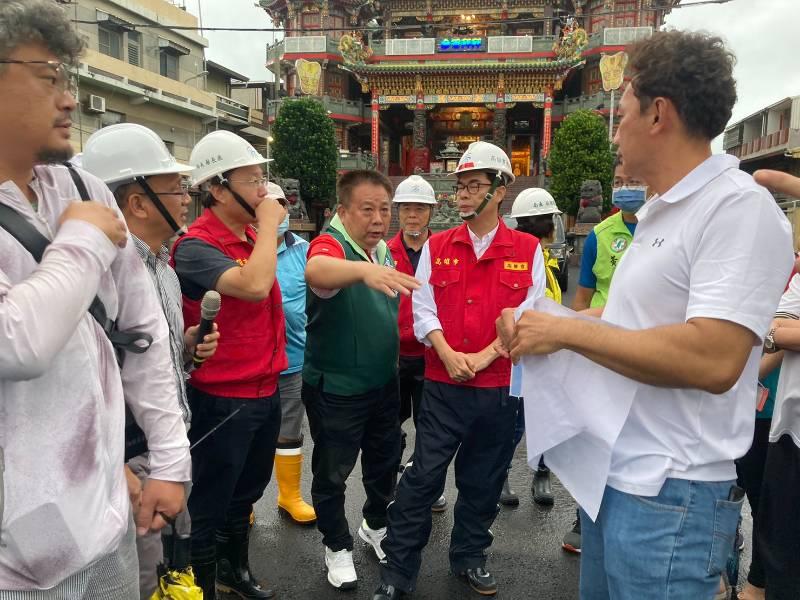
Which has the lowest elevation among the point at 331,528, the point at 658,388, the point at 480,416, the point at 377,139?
the point at 331,528

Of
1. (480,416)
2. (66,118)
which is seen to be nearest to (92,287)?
(66,118)

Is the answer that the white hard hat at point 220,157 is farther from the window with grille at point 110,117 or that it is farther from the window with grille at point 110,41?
the window with grille at point 110,41

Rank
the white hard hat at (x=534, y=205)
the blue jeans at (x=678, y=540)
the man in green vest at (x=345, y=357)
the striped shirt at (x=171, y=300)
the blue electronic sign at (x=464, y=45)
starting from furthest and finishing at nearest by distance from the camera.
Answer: the blue electronic sign at (x=464, y=45) → the white hard hat at (x=534, y=205) → the man in green vest at (x=345, y=357) → the striped shirt at (x=171, y=300) → the blue jeans at (x=678, y=540)

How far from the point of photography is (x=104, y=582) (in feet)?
4.51

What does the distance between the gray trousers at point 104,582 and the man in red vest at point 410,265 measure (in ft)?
8.88

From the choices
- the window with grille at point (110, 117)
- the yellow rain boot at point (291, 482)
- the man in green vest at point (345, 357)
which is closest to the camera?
the man in green vest at point (345, 357)

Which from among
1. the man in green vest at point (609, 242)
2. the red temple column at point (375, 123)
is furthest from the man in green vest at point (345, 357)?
the red temple column at point (375, 123)

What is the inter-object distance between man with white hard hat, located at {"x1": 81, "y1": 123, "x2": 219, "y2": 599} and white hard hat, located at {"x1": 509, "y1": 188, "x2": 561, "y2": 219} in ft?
10.7

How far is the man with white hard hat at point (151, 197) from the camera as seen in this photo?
6.98 feet

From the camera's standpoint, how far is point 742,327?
133cm

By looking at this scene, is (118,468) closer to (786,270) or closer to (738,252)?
(738,252)

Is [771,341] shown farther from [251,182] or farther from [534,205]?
[534,205]

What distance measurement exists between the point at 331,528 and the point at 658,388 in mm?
2252

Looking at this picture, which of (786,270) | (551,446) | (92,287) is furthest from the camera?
(551,446)
